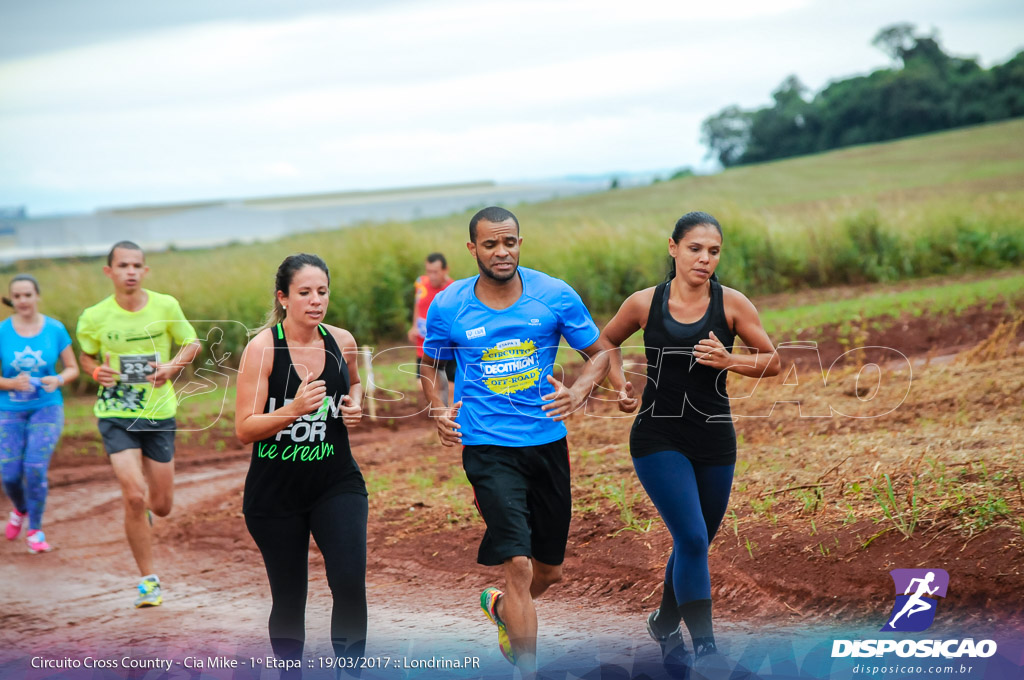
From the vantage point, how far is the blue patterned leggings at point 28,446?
9.09 m

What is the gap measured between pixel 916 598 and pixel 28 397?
7.63 m

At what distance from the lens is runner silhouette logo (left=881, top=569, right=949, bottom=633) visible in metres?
5.63

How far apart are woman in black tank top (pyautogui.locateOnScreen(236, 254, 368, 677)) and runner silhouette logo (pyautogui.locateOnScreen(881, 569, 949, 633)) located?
3.07m

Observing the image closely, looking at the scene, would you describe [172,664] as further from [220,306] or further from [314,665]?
[220,306]

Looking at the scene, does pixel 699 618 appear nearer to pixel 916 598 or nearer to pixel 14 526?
pixel 916 598

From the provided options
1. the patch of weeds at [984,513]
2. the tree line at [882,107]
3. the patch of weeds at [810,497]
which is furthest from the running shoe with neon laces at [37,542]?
the tree line at [882,107]

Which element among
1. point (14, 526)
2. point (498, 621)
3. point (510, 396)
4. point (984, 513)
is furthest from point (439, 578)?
point (14, 526)

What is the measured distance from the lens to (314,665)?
5.28 meters

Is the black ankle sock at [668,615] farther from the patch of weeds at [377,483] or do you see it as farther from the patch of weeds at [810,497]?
the patch of weeds at [377,483]

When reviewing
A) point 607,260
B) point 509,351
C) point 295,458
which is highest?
point 607,260

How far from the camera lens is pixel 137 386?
7469 millimetres

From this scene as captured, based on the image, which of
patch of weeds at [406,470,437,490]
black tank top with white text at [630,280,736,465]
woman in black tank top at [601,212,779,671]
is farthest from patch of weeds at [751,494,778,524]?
patch of weeds at [406,470,437,490]

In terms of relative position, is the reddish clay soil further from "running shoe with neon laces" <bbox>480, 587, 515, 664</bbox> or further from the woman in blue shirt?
"running shoe with neon laces" <bbox>480, 587, 515, 664</bbox>

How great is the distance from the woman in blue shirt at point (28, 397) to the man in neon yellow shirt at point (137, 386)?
1709 mm
